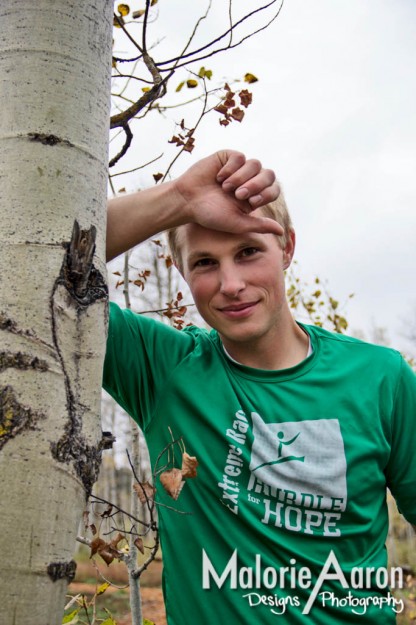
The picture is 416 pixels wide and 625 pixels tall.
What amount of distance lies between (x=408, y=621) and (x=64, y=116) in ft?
34.6

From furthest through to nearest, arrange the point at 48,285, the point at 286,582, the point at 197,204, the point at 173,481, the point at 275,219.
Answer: the point at 275,219 < the point at 197,204 < the point at 286,582 < the point at 173,481 < the point at 48,285

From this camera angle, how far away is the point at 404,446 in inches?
69.2

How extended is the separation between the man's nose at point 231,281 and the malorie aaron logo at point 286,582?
73 cm

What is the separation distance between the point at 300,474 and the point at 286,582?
29cm

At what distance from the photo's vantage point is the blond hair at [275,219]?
6.25ft

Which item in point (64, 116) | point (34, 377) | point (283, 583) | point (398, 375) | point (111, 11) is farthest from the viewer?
point (398, 375)

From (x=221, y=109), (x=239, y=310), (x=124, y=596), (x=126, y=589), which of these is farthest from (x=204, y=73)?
(x=126, y=589)

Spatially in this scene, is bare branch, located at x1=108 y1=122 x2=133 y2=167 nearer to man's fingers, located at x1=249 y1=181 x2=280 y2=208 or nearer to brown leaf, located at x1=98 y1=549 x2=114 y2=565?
man's fingers, located at x1=249 y1=181 x2=280 y2=208

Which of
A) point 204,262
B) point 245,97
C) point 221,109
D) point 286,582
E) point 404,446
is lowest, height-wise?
point 286,582

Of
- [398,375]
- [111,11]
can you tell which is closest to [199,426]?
[398,375]

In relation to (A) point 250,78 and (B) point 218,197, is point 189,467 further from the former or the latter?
(A) point 250,78

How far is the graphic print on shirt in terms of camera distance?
1600 millimetres

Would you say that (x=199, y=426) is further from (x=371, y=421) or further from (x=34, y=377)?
(x=34, y=377)

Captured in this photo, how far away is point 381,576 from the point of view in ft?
5.34
